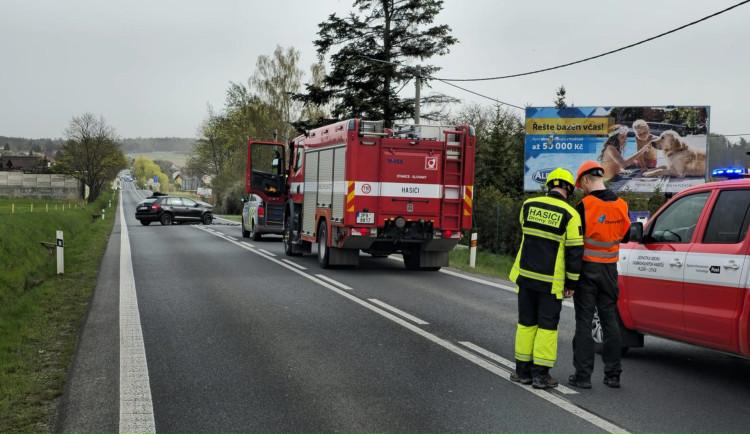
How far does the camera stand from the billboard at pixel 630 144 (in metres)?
28.6

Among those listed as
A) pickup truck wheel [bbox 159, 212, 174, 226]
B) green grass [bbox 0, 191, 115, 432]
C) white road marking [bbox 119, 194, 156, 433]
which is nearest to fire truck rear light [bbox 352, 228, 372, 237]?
white road marking [bbox 119, 194, 156, 433]

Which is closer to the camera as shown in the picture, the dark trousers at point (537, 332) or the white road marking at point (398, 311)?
the dark trousers at point (537, 332)

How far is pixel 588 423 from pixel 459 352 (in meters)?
2.37

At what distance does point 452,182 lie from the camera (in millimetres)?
14758

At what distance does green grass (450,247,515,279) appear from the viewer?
16.1m

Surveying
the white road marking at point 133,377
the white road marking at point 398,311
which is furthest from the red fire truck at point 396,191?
the white road marking at point 133,377

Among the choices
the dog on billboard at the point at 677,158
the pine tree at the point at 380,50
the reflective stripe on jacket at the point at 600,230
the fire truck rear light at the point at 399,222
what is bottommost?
the fire truck rear light at the point at 399,222

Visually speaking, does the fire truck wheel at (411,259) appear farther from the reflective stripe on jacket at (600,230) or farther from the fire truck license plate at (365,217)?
the reflective stripe on jacket at (600,230)

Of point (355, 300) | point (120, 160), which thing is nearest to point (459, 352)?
point (355, 300)

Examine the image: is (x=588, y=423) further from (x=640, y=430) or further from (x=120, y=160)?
(x=120, y=160)

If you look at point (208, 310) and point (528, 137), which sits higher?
point (528, 137)

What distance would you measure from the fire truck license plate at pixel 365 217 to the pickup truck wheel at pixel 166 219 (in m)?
24.7

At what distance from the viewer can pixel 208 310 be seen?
9797 millimetres

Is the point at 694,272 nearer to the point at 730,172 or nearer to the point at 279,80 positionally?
the point at 730,172
